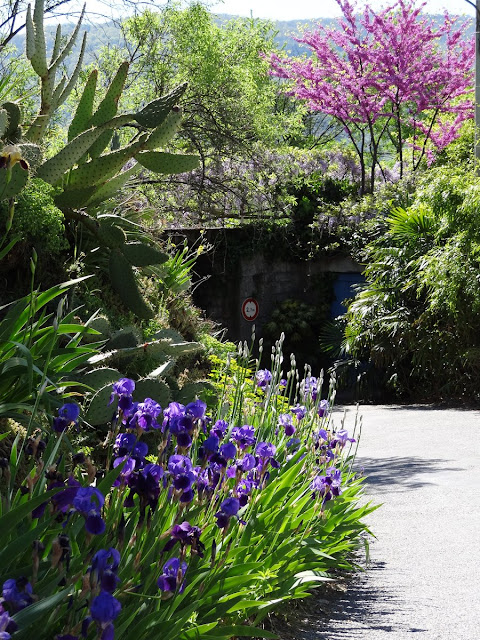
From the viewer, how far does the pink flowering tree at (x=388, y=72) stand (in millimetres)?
19766

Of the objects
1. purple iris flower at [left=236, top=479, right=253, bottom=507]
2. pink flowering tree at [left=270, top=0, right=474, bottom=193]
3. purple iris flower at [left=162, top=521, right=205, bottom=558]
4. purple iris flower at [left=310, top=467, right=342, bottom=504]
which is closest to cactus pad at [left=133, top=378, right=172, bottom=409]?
purple iris flower at [left=310, top=467, right=342, bottom=504]

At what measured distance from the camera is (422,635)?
10.8 feet

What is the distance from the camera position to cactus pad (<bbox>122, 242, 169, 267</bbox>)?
5.23m

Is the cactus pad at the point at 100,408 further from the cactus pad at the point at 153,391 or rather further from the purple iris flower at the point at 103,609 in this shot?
the purple iris flower at the point at 103,609

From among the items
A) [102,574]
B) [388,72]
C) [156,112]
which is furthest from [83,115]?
[388,72]

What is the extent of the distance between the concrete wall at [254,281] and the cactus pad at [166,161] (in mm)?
11713

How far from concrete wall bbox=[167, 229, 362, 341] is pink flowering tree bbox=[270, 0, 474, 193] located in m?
A: 2.36

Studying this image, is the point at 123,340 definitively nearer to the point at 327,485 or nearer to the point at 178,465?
the point at 327,485

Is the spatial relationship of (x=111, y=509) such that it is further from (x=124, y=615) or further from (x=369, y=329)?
(x=369, y=329)

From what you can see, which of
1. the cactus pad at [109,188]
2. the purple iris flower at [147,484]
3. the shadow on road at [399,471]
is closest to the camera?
the purple iris flower at [147,484]

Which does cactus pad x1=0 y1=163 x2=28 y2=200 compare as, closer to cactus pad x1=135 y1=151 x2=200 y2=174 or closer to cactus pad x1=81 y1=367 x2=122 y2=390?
cactus pad x1=81 y1=367 x2=122 y2=390

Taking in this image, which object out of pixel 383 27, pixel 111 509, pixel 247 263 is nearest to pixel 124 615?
pixel 111 509

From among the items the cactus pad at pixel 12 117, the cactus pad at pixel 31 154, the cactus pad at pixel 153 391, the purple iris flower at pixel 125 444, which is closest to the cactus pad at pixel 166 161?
the cactus pad at pixel 31 154

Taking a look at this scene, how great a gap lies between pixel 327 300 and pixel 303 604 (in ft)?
49.9
